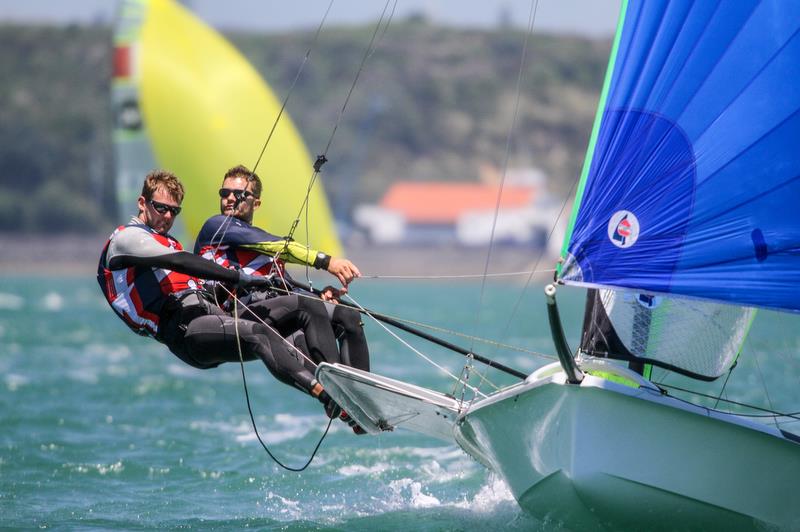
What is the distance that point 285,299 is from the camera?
16.2 feet

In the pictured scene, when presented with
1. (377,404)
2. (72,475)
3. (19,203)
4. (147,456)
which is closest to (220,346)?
(377,404)

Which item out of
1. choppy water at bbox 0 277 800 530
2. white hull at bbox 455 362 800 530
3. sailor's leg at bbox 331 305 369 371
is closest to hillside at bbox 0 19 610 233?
choppy water at bbox 0 277 800 530

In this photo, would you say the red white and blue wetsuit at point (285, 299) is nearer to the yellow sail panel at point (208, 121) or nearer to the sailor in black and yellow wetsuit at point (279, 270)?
the sailor in black and yellow wetsuit at point (279, 270)

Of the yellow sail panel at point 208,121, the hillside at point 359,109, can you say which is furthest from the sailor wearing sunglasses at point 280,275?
the hillside at point 359,109

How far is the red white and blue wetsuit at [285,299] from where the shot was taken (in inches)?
192

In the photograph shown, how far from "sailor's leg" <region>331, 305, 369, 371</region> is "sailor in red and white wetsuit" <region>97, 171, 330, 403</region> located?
295 mm

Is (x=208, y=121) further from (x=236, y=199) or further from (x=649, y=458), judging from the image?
(x=649, y=458)

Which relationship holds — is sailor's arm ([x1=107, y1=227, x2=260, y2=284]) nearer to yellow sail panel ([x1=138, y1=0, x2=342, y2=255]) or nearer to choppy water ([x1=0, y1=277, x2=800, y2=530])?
choppy water ([x1=0, y1=277, x2=800, y2=530])

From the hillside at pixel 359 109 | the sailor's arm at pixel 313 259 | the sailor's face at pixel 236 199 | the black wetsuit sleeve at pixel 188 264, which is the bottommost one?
the black wetsuit sleeve at pixel 188 264

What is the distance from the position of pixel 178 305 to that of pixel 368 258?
59735 mm

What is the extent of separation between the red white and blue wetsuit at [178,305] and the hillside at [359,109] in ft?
191

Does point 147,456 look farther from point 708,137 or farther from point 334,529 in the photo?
point 708,137

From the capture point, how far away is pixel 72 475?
6.30m

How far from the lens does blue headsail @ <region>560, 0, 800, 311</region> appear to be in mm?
4180
